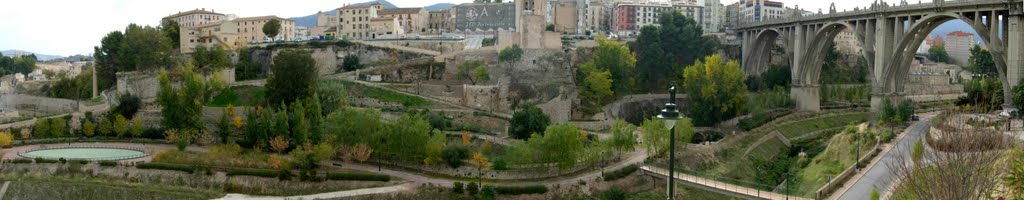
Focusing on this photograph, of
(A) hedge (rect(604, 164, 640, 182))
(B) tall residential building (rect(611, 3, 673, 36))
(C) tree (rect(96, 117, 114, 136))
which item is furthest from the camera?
(B) tall residential building (rect(611, 3, 673, 36))

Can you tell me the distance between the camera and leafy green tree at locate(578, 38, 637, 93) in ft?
201

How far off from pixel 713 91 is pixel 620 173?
18.5 m

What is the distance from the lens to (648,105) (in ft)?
208

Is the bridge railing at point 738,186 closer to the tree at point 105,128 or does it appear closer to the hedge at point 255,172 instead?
the hedge at point 255,172

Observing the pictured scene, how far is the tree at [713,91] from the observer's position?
5500 centimetres

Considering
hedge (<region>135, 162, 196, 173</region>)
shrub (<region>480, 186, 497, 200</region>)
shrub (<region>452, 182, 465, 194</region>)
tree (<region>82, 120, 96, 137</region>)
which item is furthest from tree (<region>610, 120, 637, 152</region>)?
tree (<region>82, 120, 96, 137</region>)

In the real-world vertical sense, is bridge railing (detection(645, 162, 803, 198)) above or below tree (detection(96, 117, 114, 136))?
below

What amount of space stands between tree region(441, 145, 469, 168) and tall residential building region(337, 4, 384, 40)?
40530mm

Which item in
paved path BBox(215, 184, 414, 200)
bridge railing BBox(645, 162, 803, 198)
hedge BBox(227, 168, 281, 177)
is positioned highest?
bridge railing BBox(645, 162, 803, 198)

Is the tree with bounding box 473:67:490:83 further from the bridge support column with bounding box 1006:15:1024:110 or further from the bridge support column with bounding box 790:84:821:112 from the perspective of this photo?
the bridge support column with bounding box 1006:15:1024:110

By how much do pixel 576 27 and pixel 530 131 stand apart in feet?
131

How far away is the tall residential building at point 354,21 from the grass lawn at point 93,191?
42928 millimetres

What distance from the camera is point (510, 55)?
6150 cm

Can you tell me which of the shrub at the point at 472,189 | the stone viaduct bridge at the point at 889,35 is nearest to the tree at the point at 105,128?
the shrub at the point at 472,189
